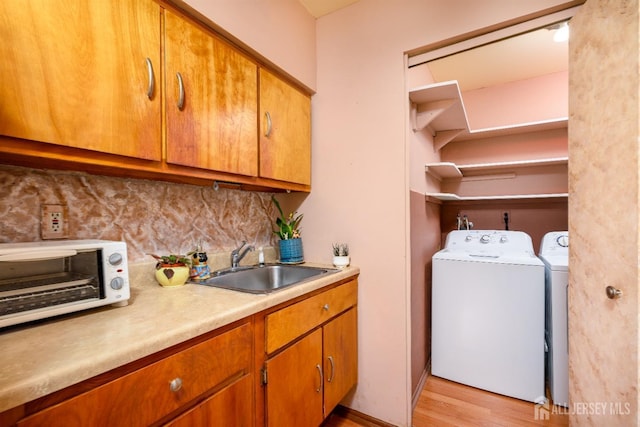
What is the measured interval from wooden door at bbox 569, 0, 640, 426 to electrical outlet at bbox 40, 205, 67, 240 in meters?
2.05

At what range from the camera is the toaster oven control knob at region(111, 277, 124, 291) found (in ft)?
2.97

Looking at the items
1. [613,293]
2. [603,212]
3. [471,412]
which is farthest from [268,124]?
[471,412]

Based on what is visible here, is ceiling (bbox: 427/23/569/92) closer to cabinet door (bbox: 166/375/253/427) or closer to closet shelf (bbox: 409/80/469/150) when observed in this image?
closet shelf (bbox: 409/80/469/150)

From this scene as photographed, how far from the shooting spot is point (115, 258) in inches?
36.0

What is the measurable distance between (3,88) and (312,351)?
54.0 inches

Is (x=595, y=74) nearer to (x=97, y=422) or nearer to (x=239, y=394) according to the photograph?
(x=239, y=394)

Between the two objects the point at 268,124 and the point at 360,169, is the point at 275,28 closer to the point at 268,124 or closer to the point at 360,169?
the point at 268,124

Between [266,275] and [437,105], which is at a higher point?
[437,105]

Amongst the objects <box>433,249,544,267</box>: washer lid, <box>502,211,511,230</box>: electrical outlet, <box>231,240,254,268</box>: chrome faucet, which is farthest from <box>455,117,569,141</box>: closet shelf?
<box>231,240,254,268</box>: chrome faucet

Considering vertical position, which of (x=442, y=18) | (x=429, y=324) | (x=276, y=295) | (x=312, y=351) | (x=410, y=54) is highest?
(x=442, y=18)

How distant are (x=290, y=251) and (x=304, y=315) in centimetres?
61

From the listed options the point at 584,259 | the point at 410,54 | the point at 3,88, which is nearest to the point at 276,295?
the point at 3,88

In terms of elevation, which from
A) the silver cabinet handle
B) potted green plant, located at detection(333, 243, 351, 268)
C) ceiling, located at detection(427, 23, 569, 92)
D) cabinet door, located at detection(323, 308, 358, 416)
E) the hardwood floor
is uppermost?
ceiling, located at detection(427, 23, 569, 92)

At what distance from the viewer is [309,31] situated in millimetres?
1806
